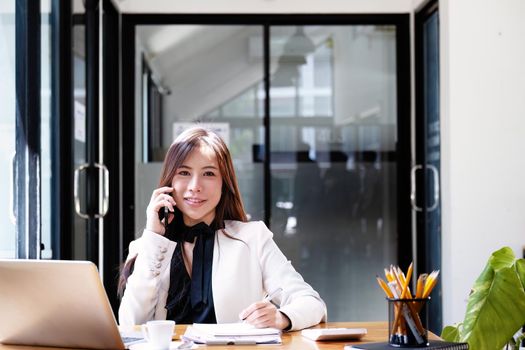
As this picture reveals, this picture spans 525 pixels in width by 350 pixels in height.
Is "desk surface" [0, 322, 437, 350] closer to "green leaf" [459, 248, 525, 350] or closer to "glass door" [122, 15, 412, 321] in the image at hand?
"green leaf" [459, 248, 525, 350]

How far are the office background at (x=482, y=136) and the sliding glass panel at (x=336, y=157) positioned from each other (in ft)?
3.11

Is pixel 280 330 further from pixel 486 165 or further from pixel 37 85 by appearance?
pixel 486 165

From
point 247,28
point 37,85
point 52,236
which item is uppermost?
point 247,28

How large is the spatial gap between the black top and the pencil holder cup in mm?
867

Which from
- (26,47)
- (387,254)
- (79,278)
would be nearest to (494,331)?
(79,278)

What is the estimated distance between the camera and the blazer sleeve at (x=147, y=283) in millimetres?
2641

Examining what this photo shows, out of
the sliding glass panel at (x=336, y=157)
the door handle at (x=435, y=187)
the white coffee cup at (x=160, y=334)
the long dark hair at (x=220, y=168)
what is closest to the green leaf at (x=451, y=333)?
the long dark hair at (x=220, y=168)

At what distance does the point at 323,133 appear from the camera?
5547 millimetres

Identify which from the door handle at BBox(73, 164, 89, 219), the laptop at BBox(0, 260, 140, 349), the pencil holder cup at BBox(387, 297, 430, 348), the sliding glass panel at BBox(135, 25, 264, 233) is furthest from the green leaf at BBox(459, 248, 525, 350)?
the sliding glass panel at BBox(135, 25, 264, 233)

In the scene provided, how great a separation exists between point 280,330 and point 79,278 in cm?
68

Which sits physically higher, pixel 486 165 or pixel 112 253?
pixel 486 165

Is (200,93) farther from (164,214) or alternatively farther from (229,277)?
(229,277)

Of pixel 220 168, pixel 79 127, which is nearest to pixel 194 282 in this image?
pixel 220 168

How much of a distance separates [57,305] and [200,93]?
3.67 m
